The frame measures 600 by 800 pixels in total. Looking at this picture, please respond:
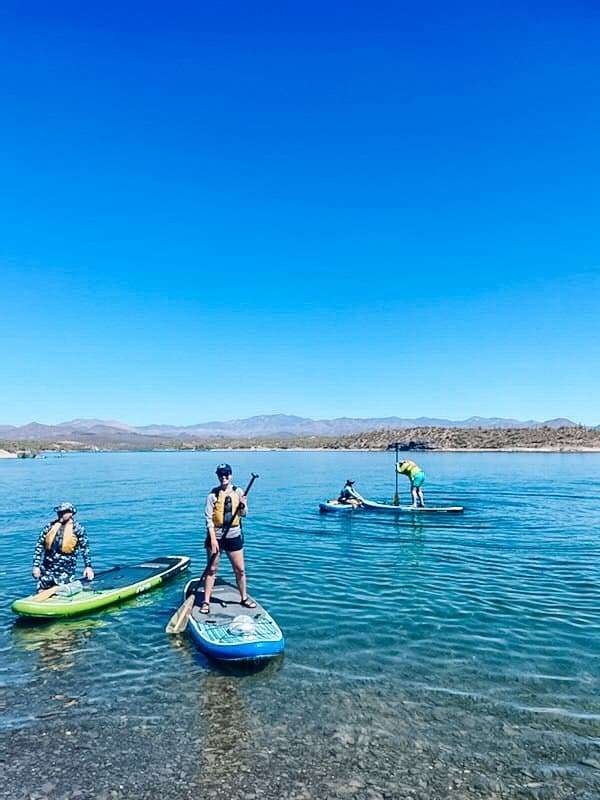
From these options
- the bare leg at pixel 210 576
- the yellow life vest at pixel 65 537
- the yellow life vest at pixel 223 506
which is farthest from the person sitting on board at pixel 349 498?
the yellow life vest at pixel 223 506

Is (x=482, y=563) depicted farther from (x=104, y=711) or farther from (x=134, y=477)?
(x=134, y=477)

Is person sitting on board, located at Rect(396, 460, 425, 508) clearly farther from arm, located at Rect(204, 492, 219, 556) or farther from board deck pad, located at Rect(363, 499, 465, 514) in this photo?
arm, located at Rect(204, 492, 219, 556)

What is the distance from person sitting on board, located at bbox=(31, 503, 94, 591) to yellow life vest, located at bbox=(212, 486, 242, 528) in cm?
419

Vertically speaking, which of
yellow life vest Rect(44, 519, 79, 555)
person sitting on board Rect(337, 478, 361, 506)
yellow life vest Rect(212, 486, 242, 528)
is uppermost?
yellow life vest Rect(212, 486, 242, 528)

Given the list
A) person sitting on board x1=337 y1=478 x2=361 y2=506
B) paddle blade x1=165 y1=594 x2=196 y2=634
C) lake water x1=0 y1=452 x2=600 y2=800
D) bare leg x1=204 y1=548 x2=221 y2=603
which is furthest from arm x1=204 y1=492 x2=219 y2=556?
person sitting on board x1=337 y1=478 x2=361 y2=506

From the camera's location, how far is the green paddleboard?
14781mm

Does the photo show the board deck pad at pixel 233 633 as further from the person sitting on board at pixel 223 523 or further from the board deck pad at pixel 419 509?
the board deck pad at pixel 419 509

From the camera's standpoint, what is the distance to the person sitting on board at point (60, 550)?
49.3 feet

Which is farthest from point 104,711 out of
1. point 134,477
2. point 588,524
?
point 134,477

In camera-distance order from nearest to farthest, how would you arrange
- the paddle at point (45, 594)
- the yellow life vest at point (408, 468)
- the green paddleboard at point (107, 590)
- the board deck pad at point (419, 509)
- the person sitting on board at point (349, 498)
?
the green paddleboard at point (107, 590)
the paddle at point (45, 594)
the yellow life vest at point (408, 468)
the board deck pad at point (419, 509)
the person sitting on board at point (349, 498)

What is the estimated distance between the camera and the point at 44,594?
1510cm

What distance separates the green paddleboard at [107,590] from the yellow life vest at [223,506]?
16.8 feet

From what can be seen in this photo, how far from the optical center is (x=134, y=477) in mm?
71125

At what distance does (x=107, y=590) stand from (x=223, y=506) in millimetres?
5812
